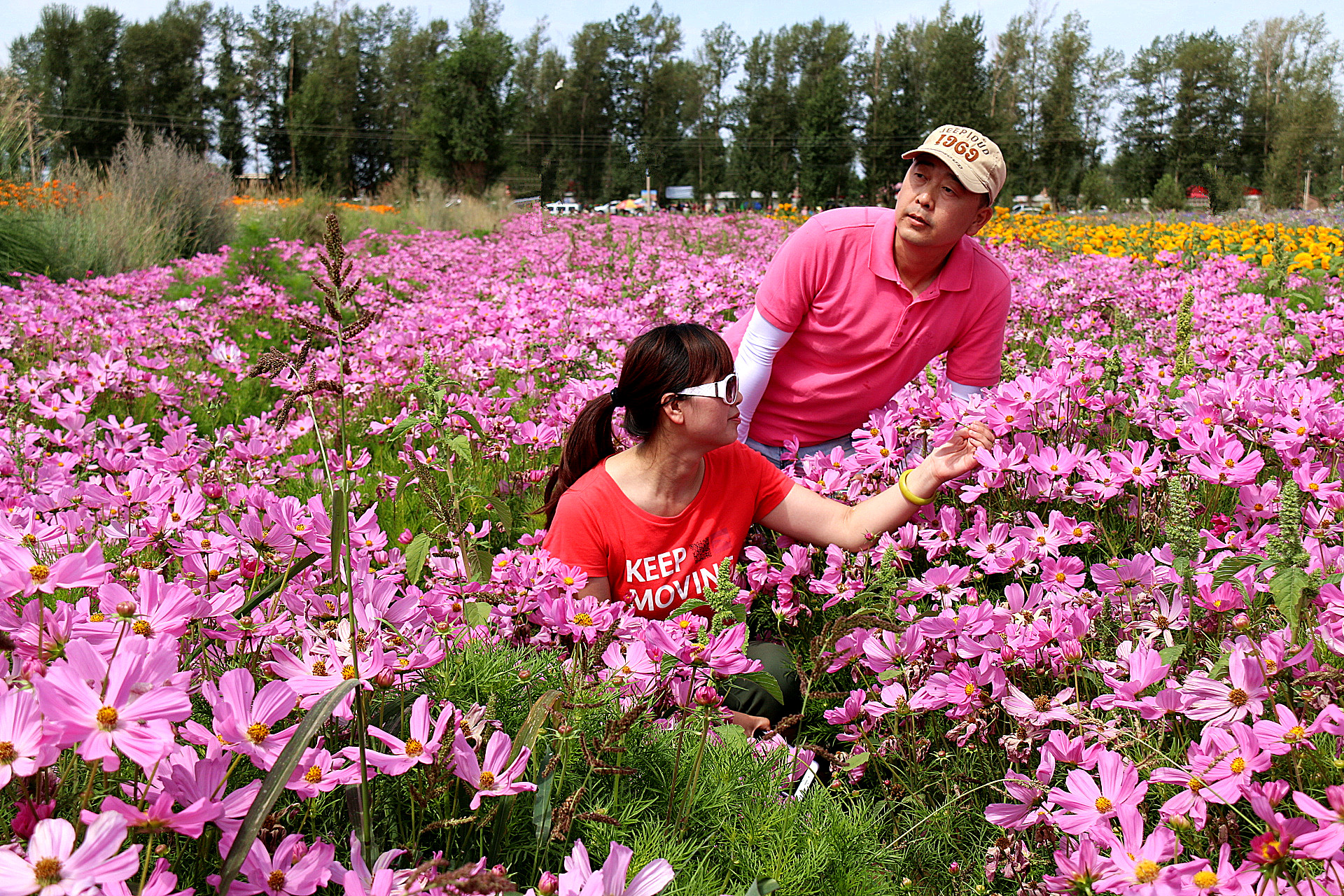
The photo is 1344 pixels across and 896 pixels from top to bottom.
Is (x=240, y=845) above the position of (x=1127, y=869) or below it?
above

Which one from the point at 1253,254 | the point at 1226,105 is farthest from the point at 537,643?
the point at 1226,105

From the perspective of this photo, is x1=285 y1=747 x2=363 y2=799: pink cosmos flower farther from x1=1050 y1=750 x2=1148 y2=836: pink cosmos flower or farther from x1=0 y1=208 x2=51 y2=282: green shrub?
x1=0 y1=208 x2=51 y2=282: green shrub

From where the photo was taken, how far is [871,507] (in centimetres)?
271

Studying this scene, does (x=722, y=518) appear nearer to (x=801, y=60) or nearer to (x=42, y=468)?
(x=42, y=468)

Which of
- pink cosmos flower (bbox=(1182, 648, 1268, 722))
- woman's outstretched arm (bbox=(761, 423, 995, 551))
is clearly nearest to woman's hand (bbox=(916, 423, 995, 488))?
woman's outstretched arm (bbox=(761, 423, 995, 551))

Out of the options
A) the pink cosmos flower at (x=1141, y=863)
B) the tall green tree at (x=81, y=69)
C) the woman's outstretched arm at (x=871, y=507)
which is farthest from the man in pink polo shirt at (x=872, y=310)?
the tall green tree at (x=81, y=69)

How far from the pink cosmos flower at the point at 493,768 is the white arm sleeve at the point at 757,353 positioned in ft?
7.11

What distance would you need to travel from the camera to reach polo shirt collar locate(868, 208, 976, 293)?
330 cm

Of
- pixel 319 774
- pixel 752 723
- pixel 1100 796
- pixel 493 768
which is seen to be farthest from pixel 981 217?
pixel 319 774

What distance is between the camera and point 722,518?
275 centimetres

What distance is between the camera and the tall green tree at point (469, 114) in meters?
45.5

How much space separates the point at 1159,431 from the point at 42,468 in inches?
123

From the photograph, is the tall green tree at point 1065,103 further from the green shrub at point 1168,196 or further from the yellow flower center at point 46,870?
the yellow flower center at point 46,870

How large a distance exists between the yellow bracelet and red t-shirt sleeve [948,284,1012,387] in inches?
37.2
